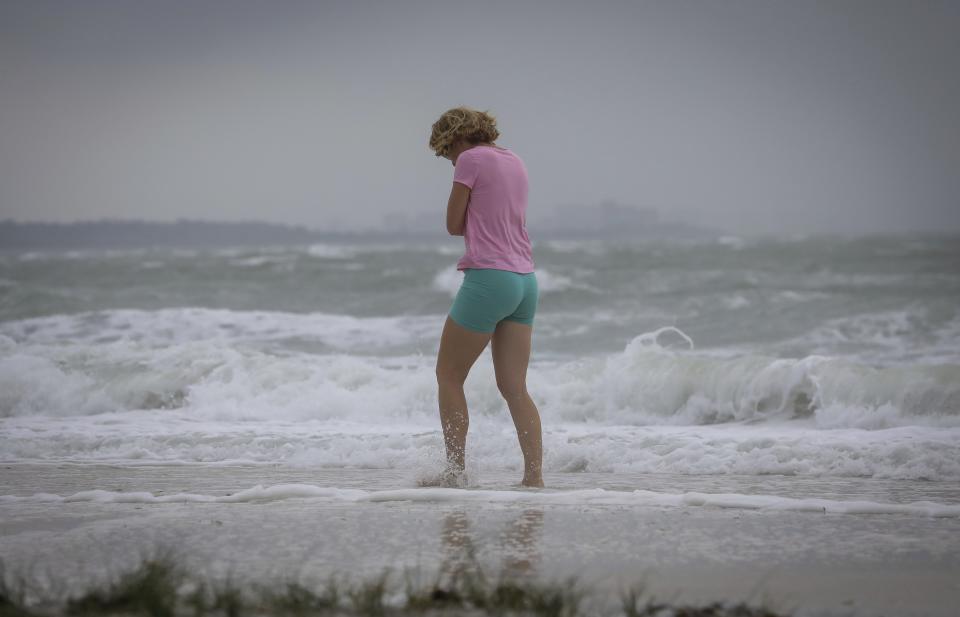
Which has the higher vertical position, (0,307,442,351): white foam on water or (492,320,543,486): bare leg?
(492,320,543,486): bare leg

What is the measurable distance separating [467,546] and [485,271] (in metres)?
1.35

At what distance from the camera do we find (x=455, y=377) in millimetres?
4355

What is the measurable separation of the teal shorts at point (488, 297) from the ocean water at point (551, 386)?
0.98m

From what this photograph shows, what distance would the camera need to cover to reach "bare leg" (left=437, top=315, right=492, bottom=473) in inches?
168

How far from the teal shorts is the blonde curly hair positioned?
A: 1.86 ft

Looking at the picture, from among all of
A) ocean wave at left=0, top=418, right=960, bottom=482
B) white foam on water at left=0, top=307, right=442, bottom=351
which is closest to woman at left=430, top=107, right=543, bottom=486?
ocean wave at left=0, top=418, right=960, bottom=482

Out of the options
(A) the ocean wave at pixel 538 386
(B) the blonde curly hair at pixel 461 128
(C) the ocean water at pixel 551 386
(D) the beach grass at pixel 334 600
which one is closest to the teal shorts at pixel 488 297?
(B) the blonde curly hair at pixel 461 128

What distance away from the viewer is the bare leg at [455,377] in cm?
427

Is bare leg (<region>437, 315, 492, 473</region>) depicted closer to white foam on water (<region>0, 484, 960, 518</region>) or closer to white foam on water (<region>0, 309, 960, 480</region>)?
white foam on water (<region>0, 484, 960, 518</region>)

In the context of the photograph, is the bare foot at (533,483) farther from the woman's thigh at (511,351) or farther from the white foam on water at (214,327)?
the white foam on water at (214,327)

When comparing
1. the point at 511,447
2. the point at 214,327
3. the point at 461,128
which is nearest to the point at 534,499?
the point at 461,128

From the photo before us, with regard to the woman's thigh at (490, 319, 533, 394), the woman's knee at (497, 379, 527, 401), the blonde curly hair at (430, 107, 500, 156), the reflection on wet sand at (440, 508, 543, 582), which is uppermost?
the blonde curly hair at (430, 107, 500, 156)

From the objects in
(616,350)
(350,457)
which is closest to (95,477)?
(350,457)

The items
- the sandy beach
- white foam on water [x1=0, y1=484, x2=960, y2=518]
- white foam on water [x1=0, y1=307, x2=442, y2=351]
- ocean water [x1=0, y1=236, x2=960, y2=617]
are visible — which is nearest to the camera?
the sandy beach
